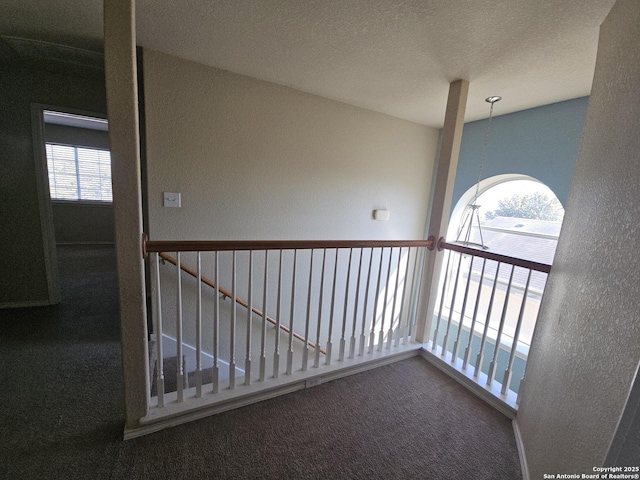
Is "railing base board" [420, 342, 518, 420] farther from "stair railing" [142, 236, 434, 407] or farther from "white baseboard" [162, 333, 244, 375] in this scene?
"white baseboard" [162, 333, 244, 375]

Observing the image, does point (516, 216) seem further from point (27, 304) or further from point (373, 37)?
point (27, 304)

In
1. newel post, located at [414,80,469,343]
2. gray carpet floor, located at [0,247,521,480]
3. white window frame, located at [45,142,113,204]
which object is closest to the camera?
gray carpet floor, located at [0,247,521,480]

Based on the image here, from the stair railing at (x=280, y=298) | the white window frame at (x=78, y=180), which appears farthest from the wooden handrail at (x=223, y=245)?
the white window frame at (x=78, y=180)

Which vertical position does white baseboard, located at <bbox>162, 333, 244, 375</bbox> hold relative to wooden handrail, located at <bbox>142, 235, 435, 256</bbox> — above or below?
below

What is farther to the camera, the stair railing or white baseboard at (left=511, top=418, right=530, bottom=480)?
the stair railing

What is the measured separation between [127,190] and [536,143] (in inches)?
132

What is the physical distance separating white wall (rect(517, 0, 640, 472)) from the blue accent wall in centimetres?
131

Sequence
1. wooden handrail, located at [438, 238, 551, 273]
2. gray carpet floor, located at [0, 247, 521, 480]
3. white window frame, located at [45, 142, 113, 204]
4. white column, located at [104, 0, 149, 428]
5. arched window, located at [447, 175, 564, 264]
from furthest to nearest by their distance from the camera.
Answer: white window frame, located at [45, 142, 113, 204] < arched window, located at [447, 175, 564, 264] < wooden handrail, located at [438, 238, 551, 273] < gray carpet floor, located at [0, 247, 521, 480] < white column, located at [104, 0, 149, 428]

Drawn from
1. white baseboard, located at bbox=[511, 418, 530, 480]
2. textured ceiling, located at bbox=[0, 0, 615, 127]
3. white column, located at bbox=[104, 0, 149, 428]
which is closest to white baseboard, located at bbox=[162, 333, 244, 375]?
white column, located at bbox=[104, 0, 149, 428]

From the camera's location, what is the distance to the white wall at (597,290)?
0.79 m

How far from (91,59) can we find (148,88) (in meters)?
0.67

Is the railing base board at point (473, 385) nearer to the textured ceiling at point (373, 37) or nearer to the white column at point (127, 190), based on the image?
the white column at point (127, 190)

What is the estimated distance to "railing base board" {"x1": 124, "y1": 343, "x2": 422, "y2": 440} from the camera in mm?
1374

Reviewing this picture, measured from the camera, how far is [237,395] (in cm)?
155
